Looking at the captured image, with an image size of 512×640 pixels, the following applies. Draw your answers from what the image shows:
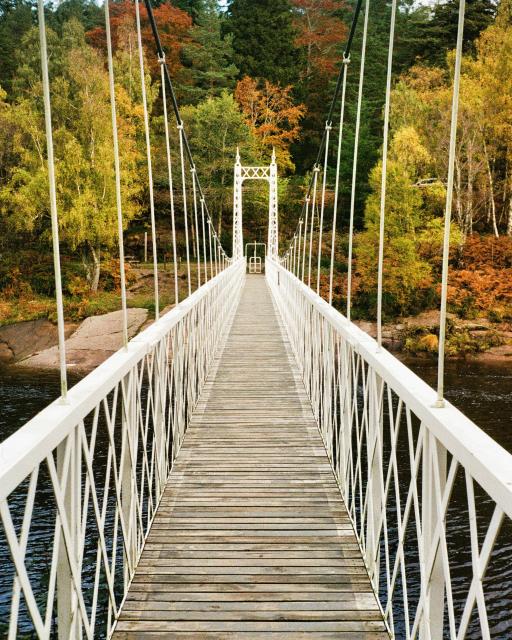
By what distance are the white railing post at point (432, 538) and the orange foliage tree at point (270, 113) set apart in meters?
29.3

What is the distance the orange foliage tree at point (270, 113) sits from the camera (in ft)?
98.4

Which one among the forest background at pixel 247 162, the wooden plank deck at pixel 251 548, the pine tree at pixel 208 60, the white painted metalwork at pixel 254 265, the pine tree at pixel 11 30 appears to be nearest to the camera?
the wooden plank deck at pixel 251 548

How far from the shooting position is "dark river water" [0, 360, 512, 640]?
539 cm

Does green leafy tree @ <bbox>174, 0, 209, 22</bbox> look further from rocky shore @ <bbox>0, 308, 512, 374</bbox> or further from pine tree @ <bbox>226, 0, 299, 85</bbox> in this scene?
rocky shore @ <bbox>0, 308, 512, 374</bbox>

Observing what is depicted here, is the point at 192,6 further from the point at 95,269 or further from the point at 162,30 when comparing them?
the point at 95,269

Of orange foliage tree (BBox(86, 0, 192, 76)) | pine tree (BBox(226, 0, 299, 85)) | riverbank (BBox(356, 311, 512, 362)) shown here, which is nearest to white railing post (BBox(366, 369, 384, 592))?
riverbank (BBox(356, 311, 512, 362))

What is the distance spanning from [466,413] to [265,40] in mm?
26672

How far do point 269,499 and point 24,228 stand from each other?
18.5 m

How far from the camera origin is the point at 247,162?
26297mm

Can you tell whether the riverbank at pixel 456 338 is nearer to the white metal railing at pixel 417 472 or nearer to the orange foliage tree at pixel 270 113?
the white metal railing at pixel 417 472

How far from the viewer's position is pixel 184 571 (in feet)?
8.09

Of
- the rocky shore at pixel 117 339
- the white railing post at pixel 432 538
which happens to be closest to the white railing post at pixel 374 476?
the white railing post at pixel 432 538

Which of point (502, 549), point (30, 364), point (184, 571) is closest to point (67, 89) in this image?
point (30, 364)

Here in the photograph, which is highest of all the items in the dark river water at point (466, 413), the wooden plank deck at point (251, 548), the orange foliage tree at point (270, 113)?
the orange foliage tree at point (270, 113)
